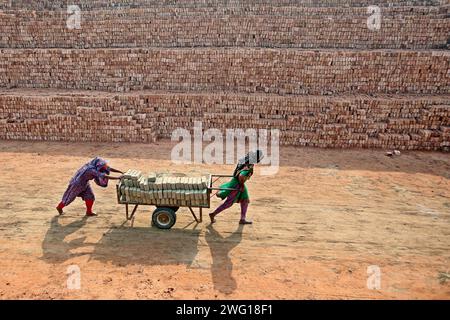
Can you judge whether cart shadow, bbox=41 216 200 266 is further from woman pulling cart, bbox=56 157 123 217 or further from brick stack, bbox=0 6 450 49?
brick stack, bbox=0 6 450 49

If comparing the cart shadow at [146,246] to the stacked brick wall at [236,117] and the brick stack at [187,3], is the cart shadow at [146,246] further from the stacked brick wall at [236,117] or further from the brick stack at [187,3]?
the brick stack at [187,3]

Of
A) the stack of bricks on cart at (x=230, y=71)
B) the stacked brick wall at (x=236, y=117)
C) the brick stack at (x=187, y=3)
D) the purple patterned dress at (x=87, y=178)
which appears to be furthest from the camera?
the brick stack at (x=187, y=3)

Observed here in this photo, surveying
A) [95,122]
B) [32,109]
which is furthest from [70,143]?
[32,109]

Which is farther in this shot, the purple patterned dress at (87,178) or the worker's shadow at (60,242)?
the purple patterned dress at (87,178)

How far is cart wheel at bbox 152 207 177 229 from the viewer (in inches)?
268

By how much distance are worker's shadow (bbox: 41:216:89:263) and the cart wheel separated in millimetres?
1304

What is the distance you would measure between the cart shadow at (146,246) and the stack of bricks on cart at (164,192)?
1.93 ft

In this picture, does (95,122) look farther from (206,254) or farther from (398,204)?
(398,204)

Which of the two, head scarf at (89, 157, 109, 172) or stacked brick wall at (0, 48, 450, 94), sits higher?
stacked brick wall at (0, 48, 450, 94)

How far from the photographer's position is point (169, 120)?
1371 centimetres

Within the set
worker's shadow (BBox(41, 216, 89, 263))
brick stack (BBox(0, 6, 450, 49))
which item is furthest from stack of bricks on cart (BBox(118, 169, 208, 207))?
brick stack (BBox(0, 6, 450, 49))

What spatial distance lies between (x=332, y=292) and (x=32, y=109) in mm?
12410

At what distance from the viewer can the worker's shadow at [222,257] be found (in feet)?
17.8

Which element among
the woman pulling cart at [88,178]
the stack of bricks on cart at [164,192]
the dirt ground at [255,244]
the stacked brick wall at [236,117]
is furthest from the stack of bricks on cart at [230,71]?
the stack of bricks on cart at [164,192]
